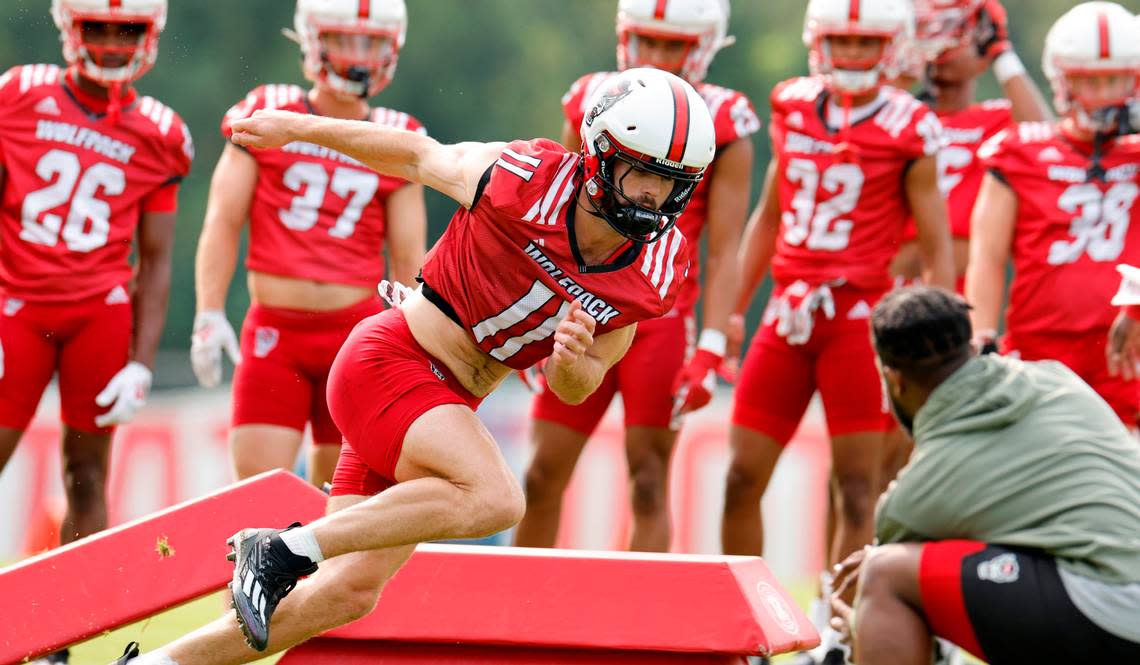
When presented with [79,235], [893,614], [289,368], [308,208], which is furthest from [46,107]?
[893,614]

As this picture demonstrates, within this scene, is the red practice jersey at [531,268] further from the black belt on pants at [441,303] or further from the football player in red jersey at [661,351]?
the football player in red jersey at [661,351]

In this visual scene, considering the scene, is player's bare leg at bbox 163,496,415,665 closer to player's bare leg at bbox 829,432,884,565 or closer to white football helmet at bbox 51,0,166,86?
player's bare leg at bbox 829,432,884,565

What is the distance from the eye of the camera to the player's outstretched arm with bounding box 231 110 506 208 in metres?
4.53

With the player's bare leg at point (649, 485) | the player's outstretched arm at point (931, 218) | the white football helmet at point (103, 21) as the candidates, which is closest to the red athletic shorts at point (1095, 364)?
the player's outstretched arm at point (931, 218)

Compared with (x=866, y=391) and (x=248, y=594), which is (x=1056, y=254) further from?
(x=248, y=594)

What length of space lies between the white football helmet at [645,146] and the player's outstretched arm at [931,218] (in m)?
2.05

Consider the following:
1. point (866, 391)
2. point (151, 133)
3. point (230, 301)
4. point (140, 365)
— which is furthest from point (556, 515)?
point (230, 301)

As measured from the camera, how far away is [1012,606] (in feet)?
12.7

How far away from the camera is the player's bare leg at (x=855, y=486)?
19.8 feet

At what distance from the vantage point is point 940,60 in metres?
7.64

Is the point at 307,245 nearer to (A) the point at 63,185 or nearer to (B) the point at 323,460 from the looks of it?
→ (B) the point at 323,460

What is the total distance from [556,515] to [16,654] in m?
2.23

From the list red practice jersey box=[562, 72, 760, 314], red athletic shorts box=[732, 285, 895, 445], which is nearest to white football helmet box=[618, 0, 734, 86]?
red practice jersey box=[562, 72, 760, 314]

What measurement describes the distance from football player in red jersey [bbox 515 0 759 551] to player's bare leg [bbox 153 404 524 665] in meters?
1.76
